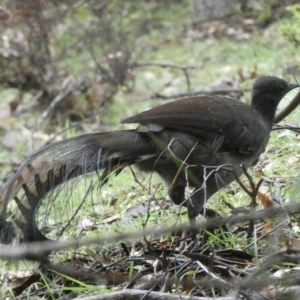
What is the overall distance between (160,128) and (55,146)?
1.90 feet

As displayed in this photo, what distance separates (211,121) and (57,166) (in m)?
0.86

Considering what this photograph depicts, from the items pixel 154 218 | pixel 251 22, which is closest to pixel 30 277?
pixel 154 218

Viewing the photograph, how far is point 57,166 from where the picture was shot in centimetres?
347

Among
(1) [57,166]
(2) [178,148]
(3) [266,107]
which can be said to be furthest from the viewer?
(3) [266,107]

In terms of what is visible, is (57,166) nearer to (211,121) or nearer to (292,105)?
(211,121)

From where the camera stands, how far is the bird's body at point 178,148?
3521mm

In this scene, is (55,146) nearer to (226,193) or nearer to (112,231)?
(112,231)

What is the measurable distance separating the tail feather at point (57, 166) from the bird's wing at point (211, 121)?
132 mm

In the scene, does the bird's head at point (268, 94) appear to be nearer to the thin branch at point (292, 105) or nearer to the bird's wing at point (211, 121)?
the thin branch at point (292, 105)

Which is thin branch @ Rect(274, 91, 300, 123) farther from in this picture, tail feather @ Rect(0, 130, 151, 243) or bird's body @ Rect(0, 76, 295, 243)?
tail feather @ Rect(0, 130, 151, 243)

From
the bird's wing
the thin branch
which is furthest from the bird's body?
the thin branch

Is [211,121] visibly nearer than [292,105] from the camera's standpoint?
Yes

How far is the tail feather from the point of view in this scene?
329 centimetres

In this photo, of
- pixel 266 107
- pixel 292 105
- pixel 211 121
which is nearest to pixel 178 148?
pixel 211 121
